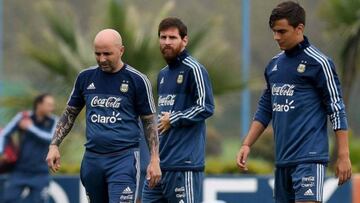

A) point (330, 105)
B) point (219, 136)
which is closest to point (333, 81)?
point (330, 105)

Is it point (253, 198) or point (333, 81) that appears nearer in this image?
point (333, 81)

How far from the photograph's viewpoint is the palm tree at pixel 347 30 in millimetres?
21484

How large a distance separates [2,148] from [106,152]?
6.93m

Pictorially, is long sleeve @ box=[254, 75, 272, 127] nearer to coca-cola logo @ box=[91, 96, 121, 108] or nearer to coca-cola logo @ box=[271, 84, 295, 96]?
coca-cola logo @ box=[271, 84, 295, 96]

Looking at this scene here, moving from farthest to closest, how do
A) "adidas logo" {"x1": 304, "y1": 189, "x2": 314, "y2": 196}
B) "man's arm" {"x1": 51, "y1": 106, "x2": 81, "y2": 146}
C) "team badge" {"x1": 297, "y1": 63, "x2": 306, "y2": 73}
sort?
1. "man's arm" {"x1": 51, "y1": 106, "x2": 81, "y2": 146}
2. "team badge" {"x1": 297, "y1": 63, "x2": 306, "y2": 73}
3. "adidas logo" {"x1": 304, "y1": 189, "x2": 314, "y2": 196}

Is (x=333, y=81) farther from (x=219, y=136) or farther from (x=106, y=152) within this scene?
(x=219, y=136)

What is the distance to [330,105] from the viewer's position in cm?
967

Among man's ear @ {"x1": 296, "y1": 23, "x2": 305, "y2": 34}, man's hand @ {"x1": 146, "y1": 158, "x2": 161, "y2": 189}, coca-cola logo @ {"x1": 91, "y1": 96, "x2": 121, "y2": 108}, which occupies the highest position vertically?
man's ear @ {"x1": 296, "y1": 23, "x2": 305, "y2": 34}

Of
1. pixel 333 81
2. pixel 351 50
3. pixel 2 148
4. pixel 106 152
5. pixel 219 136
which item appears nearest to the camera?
pixel 333 81

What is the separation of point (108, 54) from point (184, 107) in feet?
3.31

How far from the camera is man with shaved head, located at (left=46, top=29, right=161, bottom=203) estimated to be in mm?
10336

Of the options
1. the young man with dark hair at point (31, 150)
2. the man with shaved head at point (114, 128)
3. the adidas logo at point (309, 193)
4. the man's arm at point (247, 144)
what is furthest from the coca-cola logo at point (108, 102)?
the young man with dark hair at point (31, 150)

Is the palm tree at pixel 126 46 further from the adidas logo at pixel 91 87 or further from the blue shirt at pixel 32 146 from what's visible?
the adidas logo at pixel 91 87

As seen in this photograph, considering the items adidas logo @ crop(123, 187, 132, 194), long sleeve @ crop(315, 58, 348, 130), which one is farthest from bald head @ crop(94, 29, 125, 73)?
long sleeve @ crop(315, 58, 348, 130)
